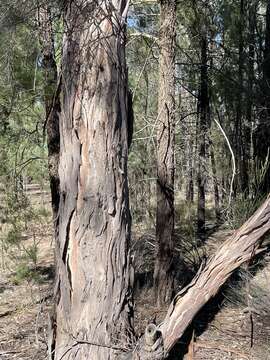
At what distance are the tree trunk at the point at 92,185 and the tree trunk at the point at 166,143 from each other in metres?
2.62

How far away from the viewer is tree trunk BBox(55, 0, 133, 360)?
3.81 m

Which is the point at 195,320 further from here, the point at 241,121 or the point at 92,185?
the point at 241,121

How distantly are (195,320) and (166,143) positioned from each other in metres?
2.19

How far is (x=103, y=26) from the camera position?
3.85 m

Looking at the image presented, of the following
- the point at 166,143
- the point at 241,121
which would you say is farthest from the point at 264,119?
the point at 166,143

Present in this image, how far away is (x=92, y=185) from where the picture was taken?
12.4ft

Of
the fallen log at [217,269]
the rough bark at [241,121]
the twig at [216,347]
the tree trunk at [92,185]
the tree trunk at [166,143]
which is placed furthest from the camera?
the rough bark at [241,121]

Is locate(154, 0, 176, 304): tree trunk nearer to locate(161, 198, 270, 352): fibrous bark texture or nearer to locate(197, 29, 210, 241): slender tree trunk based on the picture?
locate(161, 198, 270, 352): fibrous bark texture

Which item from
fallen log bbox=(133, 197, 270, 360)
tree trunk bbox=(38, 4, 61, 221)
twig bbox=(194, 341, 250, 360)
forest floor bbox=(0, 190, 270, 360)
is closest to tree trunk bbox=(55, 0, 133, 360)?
fallen log bbox=(133, 197, 270, 360)

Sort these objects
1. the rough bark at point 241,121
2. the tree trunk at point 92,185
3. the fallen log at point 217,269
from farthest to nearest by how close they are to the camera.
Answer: the rough bark at point 241,121 → the fallen log at point 217,269 → the tree trunk at point 92,185

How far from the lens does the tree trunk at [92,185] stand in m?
3.81

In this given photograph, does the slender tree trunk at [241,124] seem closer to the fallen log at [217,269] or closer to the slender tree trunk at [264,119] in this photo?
the slender tree trunk at [264,119]

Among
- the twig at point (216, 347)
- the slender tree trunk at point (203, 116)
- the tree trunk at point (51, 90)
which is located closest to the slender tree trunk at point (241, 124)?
the slender tree trunk at point (203, 116)

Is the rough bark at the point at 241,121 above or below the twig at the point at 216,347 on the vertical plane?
above
